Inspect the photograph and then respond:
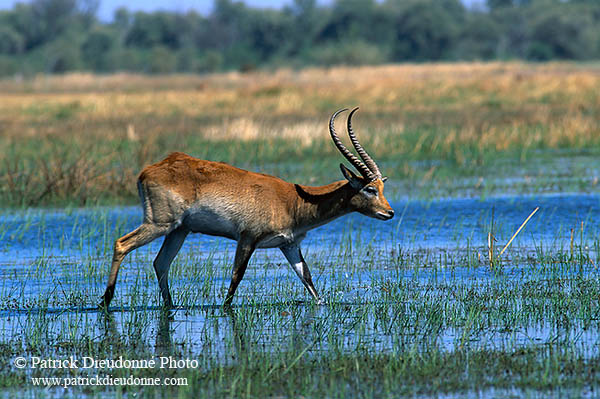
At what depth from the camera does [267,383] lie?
5.59 meters

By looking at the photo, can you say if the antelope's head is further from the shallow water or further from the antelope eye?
the shallow water

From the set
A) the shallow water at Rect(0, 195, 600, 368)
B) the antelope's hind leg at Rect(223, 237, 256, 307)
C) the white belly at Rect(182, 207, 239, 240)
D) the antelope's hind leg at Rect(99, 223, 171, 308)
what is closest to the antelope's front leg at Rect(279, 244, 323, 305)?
the shallow water at Rect(0, 195, 600, 368)

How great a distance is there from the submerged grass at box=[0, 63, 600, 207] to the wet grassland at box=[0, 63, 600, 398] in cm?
8

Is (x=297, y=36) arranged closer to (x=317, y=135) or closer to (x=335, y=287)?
(x=317, y=135)

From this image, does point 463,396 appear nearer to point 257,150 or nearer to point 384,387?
point 384,387

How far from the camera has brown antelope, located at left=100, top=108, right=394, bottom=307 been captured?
7680 millimetres

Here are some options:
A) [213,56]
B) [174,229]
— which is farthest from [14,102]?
[213,56]

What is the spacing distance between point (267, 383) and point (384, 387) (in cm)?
71

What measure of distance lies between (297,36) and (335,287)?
77249 millimetres

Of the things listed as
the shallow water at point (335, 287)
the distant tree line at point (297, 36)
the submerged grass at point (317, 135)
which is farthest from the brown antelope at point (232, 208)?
the distant tree line at point (297, 36)

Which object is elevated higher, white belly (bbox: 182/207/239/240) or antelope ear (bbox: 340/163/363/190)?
antelope ear (bbox: 340/163/363/190)

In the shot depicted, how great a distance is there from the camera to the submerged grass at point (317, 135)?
14109 mm

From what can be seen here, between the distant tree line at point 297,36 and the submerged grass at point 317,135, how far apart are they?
3691cm

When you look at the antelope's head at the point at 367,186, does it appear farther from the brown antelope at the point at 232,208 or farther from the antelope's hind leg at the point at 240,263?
the antelope's hind leg at the point at 240,263
